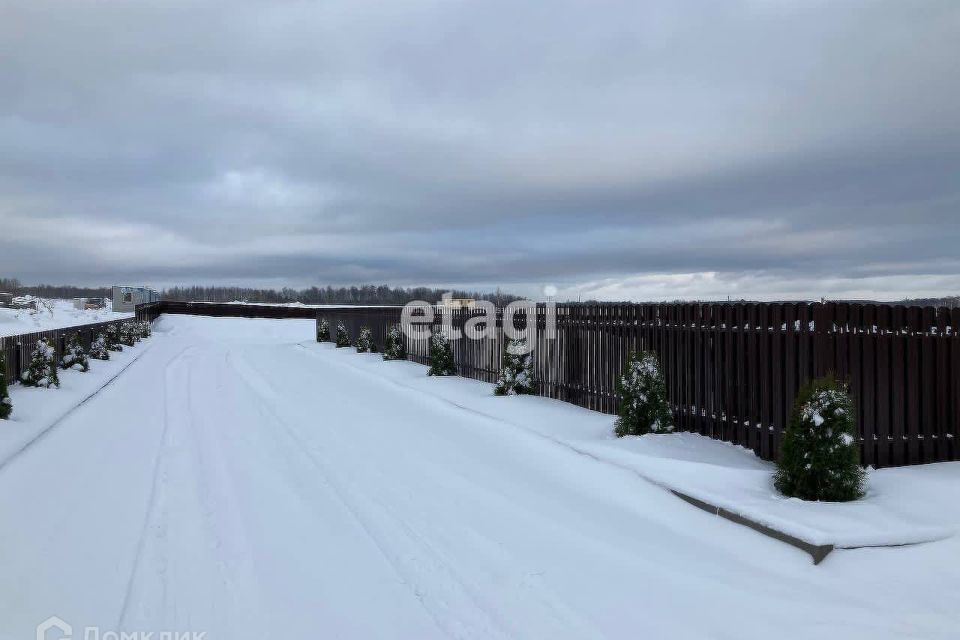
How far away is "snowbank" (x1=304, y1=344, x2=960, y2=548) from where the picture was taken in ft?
16.4

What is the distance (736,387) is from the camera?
790 cm

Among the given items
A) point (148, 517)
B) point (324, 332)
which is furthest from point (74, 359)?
point (148, 517)

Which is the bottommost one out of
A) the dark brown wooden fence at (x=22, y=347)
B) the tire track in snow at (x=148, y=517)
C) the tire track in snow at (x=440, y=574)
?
the tire track in snow at (x=440, y=574)

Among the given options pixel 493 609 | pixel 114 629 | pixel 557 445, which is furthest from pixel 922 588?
pixel 114 629

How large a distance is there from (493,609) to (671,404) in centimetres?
581

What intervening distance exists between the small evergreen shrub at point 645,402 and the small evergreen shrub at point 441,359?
28.9ft

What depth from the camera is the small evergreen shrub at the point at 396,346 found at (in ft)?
70.2

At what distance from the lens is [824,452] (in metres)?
5.80

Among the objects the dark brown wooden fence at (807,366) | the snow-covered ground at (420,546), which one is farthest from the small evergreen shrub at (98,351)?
the dark brown wooden fence at (807,366)

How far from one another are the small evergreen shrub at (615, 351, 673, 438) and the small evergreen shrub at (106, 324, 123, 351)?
2427cm

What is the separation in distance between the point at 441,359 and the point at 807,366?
10910 mm

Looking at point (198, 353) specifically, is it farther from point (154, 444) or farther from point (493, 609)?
point (493, 609)

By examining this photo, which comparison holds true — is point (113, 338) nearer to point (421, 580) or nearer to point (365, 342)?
point (365, 342)

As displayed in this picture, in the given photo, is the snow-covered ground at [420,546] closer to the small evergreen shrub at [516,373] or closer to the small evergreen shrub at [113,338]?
the small evergreen shrub at [516,373]
